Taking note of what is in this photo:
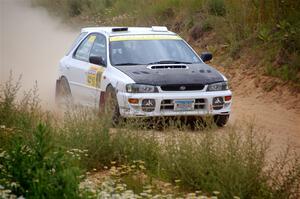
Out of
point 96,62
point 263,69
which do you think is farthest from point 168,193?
point 263,69

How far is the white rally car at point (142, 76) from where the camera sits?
1270 cm

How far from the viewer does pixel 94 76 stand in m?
13.9

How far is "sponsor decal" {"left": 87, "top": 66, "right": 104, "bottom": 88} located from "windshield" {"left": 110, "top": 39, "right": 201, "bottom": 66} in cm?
29

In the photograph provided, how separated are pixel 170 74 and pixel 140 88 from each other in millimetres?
616

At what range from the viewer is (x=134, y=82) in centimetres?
1268

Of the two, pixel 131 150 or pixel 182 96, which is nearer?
pixel 131 150

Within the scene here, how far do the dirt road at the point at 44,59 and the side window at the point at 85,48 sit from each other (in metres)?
1.22

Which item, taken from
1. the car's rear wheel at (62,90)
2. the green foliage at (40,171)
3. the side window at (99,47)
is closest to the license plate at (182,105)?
the side window at (99,47)

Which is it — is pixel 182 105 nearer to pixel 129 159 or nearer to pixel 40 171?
pixel 129 159

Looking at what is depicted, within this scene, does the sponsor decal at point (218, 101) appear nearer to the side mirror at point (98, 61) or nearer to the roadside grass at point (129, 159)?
the side mirror at point (98, 61)

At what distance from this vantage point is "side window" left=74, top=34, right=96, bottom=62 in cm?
1474

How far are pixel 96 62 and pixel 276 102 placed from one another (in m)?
4.58

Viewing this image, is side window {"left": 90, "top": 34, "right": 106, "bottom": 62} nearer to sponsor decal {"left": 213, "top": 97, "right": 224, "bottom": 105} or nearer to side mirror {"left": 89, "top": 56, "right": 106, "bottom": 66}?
side mirror {"left": 89, "top": 56, "right": 106, "bottom": 66}

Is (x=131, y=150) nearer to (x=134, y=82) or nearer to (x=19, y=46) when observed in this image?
(x=134, y=82)
